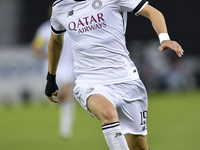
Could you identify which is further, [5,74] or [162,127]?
[5,74]

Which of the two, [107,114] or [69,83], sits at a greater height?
[107,114]

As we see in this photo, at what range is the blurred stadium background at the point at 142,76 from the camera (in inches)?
347

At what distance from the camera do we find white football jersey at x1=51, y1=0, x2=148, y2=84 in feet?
15.4

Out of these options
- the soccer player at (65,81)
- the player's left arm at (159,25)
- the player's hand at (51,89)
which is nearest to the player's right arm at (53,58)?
the player's hand at (51,89)

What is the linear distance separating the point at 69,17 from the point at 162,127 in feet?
17.9

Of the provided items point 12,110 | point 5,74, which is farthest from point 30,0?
point 12,110

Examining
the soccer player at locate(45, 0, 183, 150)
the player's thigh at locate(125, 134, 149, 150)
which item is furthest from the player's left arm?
the player's thigh at locate(125, 134, 149, 150)

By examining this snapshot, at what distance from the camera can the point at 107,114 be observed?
171 inches

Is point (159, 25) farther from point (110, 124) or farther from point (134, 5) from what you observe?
point (110, 124)

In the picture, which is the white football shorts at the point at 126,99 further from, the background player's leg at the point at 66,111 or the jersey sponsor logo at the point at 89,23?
the background player's leg at the point at 66,111

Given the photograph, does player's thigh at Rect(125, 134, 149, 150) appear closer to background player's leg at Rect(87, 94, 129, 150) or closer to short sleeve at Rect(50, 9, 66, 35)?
background player's leg at Rect(87, 94, 129, 150)

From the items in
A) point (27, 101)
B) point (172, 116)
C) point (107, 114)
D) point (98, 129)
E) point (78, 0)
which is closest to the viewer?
point (107, 114)

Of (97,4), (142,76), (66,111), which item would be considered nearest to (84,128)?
(66,111)

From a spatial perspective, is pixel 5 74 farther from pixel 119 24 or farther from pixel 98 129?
Result: pixel 119 24
